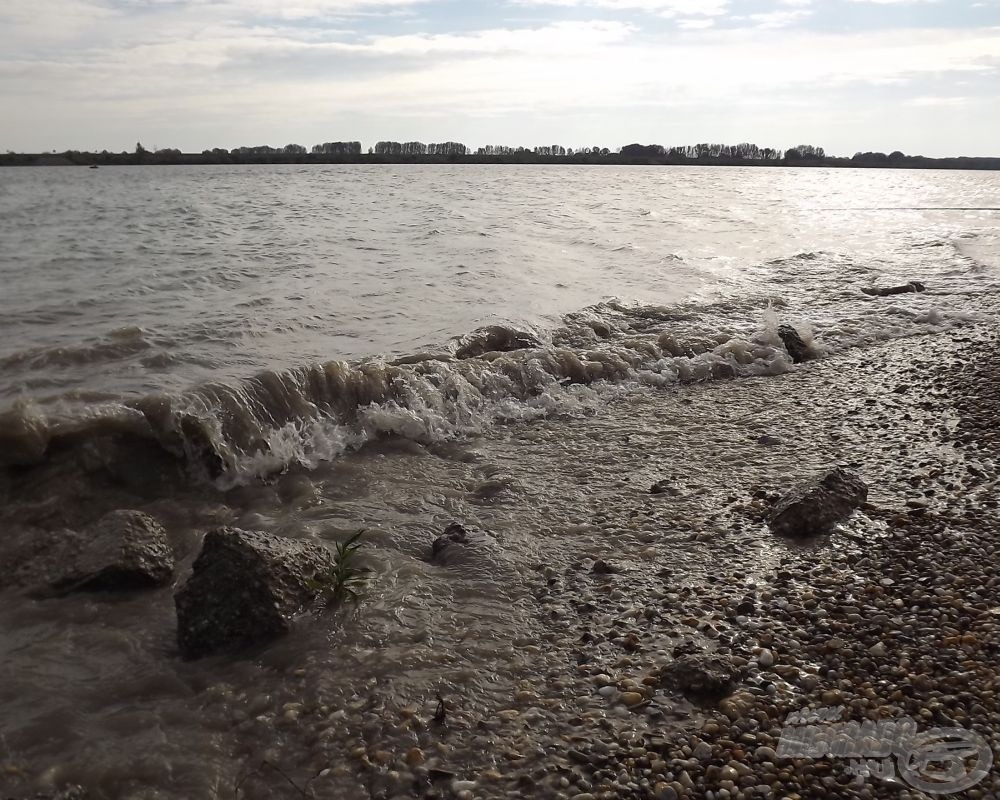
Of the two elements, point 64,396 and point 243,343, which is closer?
point 64,396

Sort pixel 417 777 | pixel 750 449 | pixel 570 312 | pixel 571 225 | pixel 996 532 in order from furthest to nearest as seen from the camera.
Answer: pixel 571 225 → pixel 570 312 → pixel 750 449 → pixel 996 532 → pixel 417 777

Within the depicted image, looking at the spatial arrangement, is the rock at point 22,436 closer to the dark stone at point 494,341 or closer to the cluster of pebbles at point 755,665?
the cluster of pebbles at point 755,665

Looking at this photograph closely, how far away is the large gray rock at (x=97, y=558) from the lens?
15.9 feet

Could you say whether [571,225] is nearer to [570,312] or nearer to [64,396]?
[570,312]

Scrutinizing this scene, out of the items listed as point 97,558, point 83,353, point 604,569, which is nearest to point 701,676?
point 604,569

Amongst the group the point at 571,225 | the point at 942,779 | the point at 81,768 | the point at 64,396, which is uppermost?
the point at 571,225

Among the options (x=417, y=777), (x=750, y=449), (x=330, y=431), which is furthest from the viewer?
(x=330, y=431)

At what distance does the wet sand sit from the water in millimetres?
29

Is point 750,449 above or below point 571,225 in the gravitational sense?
below

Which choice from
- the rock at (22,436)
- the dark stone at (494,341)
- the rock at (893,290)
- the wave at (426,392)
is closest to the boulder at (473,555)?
the wave at (426,392)

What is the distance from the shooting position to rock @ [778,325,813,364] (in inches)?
431

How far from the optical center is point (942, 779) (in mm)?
3010

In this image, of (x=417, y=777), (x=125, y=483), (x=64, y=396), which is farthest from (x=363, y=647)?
(x=64, y=396)

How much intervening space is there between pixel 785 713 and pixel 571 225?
24.6 metres
